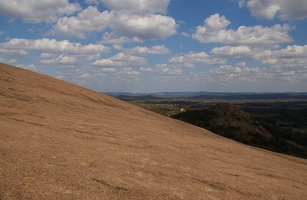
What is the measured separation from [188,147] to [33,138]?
6934 millimetres

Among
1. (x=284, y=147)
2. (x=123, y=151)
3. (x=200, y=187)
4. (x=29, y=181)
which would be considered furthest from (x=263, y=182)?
(x=284, y=147)

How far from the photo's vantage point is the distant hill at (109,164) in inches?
277

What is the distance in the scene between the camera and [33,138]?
9844 mm

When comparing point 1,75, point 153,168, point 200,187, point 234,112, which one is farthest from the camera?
point 234,112

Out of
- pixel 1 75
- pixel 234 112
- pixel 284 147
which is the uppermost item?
pixel 1 75

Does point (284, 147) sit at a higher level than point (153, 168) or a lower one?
lower

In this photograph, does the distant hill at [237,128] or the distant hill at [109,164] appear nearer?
the distant hill at [109,164]

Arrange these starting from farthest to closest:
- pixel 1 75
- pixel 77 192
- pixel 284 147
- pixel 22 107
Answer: pixel 284 147, pixel 1 75, pixel 22 107, pixel 77 192

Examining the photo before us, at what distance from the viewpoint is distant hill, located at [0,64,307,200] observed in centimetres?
702

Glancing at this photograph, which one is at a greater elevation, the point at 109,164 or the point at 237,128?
the point at 109,164

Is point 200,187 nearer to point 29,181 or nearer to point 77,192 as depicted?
point 77,192

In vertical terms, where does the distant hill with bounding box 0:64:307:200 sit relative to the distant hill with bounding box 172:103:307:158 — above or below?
above

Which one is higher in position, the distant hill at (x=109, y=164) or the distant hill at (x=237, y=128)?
the distant hill at (x=109, y=164)

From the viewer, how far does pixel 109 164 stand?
9.07 metres
